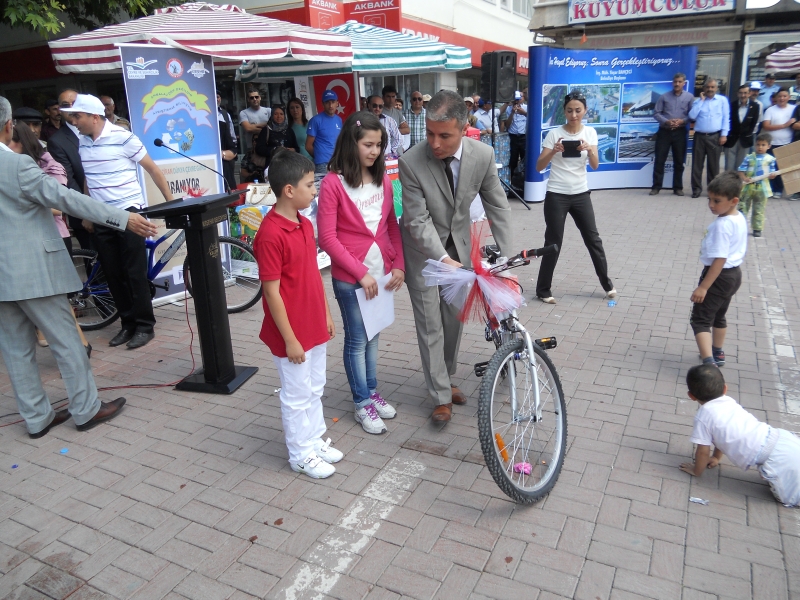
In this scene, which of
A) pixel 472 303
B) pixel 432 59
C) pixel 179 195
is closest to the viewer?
pixel 472 303

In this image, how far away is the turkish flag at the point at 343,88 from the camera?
10.2 m

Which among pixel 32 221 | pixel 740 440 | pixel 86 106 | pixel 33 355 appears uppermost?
pixel 86 106

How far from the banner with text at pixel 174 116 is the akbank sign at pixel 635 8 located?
1215 centimetres

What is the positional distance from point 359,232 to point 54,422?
2.38 m

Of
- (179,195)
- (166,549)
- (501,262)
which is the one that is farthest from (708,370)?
(179,195)

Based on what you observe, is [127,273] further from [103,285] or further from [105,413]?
[105,413]

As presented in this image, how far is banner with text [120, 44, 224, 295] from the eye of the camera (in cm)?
594

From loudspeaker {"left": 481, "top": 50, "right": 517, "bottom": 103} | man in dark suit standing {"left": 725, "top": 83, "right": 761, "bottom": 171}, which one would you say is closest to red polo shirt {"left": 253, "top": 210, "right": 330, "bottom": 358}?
loudspeaker {"left": 481, "top": 50, "right": 517, "bottom": 103}

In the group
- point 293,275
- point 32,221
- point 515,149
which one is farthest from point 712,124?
point 32,221

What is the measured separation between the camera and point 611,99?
12227mm

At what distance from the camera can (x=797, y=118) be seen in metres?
11.5

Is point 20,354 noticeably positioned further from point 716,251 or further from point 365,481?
point 716,251

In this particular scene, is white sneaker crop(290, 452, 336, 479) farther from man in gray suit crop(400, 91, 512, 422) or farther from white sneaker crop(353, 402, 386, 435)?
man in gray suit crop(400, 91, 512, 422)

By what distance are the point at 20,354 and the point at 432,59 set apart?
24.9ft
